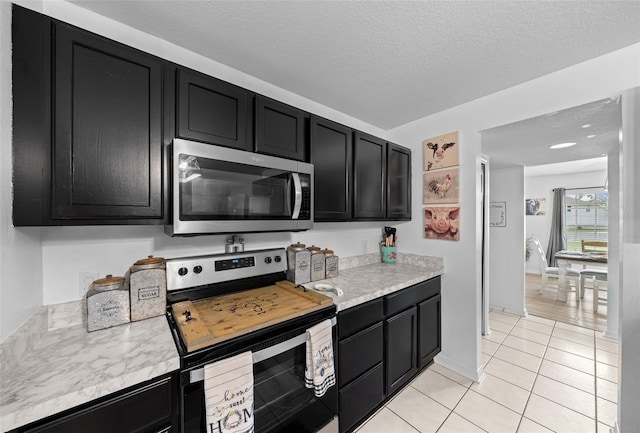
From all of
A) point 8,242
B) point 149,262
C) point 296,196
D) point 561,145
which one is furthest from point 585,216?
point 8,242

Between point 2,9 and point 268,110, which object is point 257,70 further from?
point 2,9

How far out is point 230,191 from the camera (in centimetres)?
134

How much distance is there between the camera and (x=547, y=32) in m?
1.40

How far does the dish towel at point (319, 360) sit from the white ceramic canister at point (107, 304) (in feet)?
3.10

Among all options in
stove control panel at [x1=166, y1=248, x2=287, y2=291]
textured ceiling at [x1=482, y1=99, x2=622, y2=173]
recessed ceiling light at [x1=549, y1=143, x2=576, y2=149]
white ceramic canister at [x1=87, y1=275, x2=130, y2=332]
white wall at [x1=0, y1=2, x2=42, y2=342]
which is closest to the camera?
white wall at [x1=0, y1=2, x2=42, y2=342]

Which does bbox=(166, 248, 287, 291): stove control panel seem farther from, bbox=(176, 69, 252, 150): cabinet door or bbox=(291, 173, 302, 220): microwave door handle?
bbox=(176, 69, 252, 150): cabinet door

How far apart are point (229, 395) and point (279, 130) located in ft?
4.86

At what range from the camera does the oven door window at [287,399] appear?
1176 mm

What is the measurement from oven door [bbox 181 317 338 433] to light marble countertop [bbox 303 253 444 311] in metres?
0.27

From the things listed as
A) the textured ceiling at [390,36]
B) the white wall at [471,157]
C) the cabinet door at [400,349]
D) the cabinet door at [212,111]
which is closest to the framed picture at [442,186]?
the white wall at [471,157]

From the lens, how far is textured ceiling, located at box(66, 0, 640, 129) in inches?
48.5

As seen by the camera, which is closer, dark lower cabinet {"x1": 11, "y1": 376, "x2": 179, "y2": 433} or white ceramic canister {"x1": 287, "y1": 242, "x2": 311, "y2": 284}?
dark lower cabinet {"x1": 11, "y1": 376, "x2": 179, "y2": 433}

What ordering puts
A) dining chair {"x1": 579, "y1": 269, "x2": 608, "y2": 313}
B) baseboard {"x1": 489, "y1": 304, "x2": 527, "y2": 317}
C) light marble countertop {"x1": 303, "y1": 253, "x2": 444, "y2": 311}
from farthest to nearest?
dining chair {"x1": 579, "y1": 269, "x2": 608, "y2": 313} → baseboard {"x1": 489, "y1": 304, "x2": 527, "y2": 317} → light marble countertop {"x1": 303, "y1": 253, "x2": 444, "y2": 311}

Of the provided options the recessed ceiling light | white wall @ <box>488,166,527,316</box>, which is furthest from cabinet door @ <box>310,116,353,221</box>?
white wall @ <box>488,166,527,316</box>
